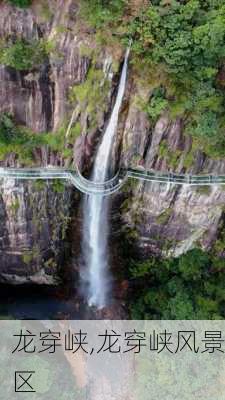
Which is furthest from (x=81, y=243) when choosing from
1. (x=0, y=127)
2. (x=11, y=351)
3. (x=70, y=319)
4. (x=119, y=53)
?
(x=119, y=53)

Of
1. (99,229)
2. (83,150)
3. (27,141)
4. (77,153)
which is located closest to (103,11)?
(83,150)

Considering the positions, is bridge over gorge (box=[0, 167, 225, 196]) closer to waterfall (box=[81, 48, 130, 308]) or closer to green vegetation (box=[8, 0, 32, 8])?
waterfall (box=[81, 48, 130, 308])

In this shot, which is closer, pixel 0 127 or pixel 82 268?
pixel 0 127

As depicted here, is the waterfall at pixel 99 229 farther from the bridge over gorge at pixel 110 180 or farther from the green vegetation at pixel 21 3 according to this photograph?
the green vegetation at pixel 21 3

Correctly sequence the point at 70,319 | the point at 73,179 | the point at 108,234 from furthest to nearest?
the point at 70,319, the point at 108,234, the point at 73,179

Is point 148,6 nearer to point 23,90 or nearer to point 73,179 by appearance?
point 23,90

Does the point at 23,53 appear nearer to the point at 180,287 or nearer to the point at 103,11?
the point at 103,11
